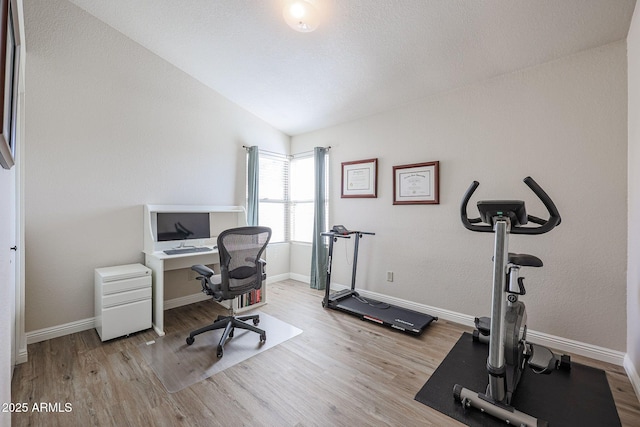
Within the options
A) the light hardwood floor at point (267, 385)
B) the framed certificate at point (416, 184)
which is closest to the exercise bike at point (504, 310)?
the light hardwood floor at point (267, 385)

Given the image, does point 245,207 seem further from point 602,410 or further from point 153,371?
point 602,410

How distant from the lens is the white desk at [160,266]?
8.73 feet

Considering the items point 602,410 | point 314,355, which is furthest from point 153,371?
point 602,410

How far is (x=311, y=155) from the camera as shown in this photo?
438 cm

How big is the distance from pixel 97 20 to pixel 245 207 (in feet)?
8.34

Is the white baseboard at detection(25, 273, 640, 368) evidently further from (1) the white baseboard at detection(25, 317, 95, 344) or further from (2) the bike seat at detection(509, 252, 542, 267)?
(2) the bike seat at detection(509, 252, 542, 267)

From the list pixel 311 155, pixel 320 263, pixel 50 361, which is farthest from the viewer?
pixel 311 155

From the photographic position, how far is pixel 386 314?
3.05m

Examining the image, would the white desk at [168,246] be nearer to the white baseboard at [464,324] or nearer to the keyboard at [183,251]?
the keyboard at [183,251]

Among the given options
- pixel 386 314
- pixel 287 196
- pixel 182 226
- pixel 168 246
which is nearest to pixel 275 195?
pixel 287 196

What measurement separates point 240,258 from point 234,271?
125 mm

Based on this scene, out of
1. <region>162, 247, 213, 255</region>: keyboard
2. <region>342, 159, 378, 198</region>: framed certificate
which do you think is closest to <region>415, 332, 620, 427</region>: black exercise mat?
<region>342, 159, 378, 198</region>: framed certificate

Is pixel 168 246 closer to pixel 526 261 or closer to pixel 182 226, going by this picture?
pixel 182 226

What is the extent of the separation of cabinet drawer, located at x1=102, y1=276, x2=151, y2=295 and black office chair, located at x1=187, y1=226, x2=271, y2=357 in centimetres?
55
